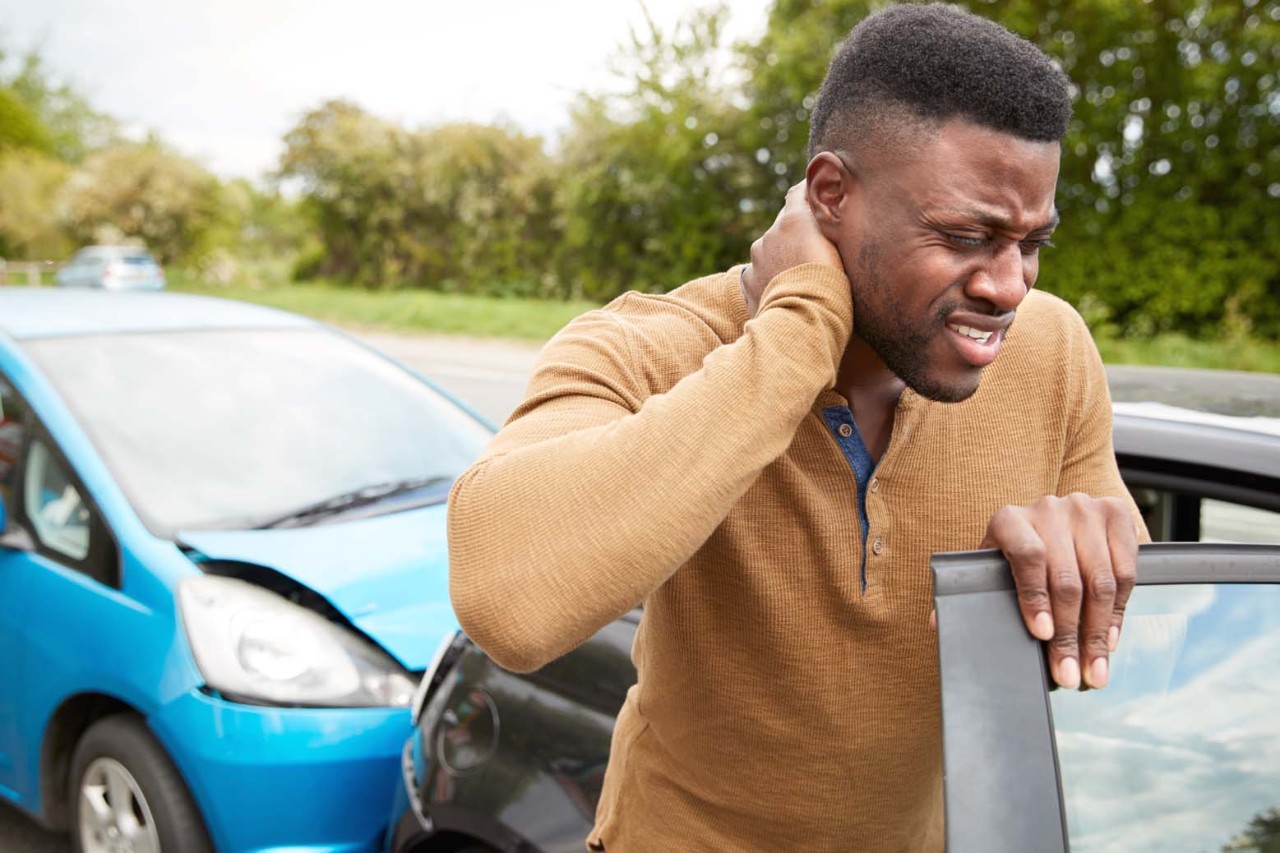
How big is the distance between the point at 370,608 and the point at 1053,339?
1.88 meters

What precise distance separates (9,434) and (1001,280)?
3.05 m

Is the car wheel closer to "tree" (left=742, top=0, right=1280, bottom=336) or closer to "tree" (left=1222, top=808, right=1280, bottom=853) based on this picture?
"tree" (left=1222, top=808, right=1280, bottom=853)

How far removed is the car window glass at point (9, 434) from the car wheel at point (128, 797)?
81cm

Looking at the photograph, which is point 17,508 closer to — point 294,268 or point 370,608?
point 370,608

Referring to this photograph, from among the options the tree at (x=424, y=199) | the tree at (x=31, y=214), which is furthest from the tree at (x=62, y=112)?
the tree at (x=424, y=199)

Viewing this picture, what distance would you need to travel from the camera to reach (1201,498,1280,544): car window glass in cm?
194

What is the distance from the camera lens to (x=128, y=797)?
2.77 meters

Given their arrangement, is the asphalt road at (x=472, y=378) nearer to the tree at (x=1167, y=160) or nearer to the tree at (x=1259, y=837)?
the tree at (x=1259, y=837)

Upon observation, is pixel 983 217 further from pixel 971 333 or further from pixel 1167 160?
pixel 1167 160

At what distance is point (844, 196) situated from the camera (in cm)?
137

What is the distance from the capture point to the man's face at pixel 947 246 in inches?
50.0

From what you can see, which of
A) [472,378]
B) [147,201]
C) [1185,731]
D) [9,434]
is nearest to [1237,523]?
[1185,731]

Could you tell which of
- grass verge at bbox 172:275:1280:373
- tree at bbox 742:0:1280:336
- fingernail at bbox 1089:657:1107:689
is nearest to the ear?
fingernail at bbox 1089:657:1107:689

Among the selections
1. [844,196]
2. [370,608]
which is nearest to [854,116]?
[844,196]
